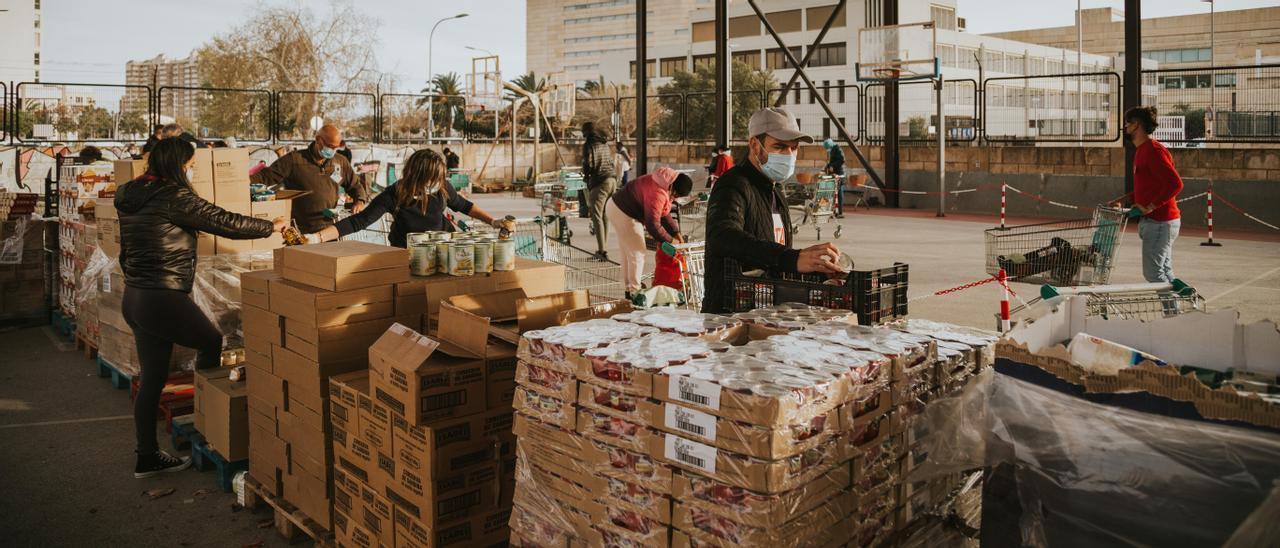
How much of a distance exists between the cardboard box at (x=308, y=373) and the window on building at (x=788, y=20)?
91.6 m

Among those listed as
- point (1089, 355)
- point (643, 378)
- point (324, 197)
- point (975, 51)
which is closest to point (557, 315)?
point (643, 378)

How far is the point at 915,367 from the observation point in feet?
10.1

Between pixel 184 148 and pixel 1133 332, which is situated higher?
pixel 184 148

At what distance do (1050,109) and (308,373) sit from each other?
85.9 ft

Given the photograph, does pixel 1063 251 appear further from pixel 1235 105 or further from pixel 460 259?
pixel 1235 105

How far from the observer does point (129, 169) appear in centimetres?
777

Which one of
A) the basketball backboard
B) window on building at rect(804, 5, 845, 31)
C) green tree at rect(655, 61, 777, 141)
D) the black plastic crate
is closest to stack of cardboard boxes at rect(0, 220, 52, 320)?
the black plastic crate

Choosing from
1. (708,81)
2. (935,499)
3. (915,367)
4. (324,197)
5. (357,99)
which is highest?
(708,81)

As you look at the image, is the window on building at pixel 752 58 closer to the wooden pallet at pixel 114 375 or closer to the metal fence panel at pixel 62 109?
the metal fence panel at pixel 62 109

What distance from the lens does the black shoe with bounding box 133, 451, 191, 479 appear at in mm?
5926

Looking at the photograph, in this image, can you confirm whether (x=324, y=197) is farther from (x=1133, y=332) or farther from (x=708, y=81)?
(x=708, y=81)

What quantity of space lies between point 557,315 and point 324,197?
5981mm

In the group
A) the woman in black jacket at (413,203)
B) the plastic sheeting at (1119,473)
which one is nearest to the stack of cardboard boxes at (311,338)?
the woman in black jacket at (413,203)

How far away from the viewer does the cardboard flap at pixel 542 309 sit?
4.09 m
